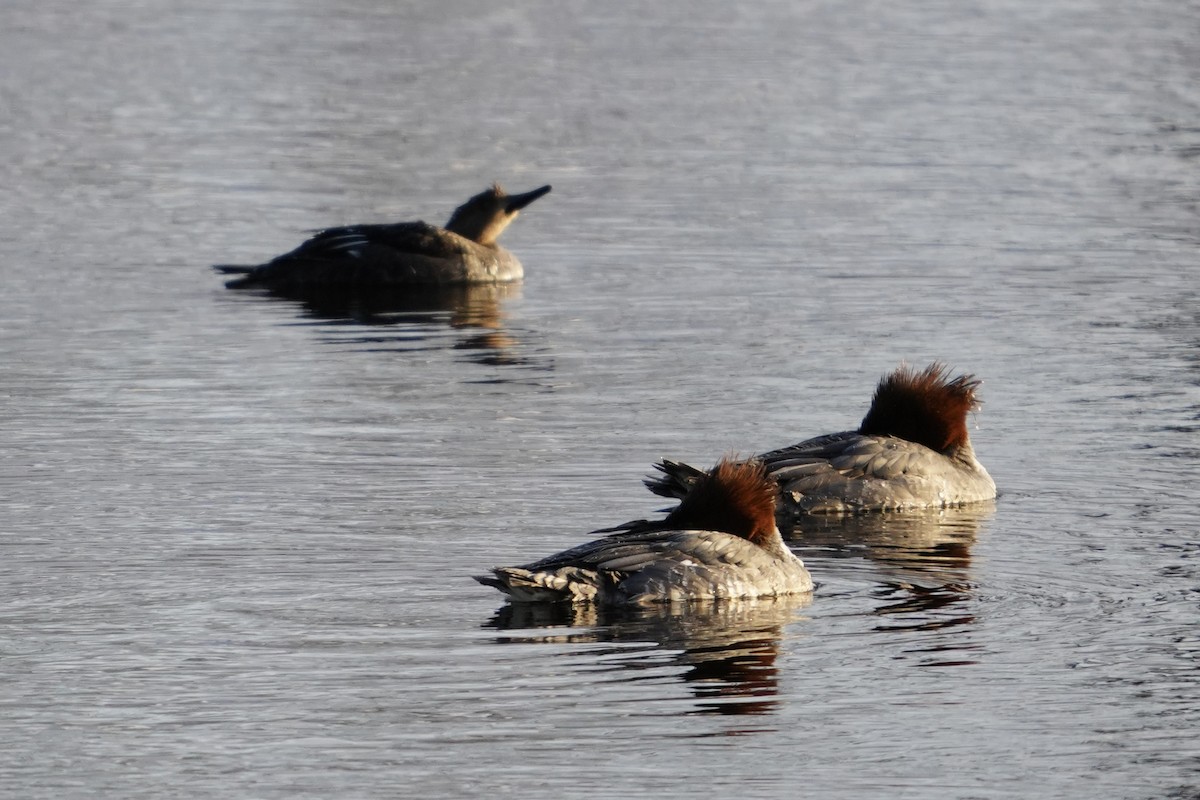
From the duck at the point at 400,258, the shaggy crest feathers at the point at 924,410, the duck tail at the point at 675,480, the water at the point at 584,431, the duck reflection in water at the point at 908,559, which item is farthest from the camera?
the duck at the point at 400,258

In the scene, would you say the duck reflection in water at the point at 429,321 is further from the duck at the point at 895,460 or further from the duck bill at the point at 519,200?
the duck at the point at 895,460

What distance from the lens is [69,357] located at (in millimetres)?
19703

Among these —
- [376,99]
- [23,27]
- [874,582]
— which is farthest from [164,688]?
[23,27]

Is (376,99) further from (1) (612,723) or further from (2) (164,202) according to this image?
(1) (612,723)

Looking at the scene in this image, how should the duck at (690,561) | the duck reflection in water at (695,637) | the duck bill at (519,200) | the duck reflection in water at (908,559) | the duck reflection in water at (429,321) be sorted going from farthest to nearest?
1. the duck bill at (519,200)
2. the duck reflection in water at (429,321)
3. the duck reflection in water at (908,559)
4. the duck at (690,561)
5. the duck reflection in water at (695,637)

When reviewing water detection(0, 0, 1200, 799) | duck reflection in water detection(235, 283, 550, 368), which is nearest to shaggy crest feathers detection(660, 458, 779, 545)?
water detection(0, 0, 1200, 799)

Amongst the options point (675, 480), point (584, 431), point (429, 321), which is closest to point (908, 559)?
point (675, 480)

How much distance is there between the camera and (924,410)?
16.0 metres

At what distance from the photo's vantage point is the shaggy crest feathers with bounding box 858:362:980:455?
624 inches

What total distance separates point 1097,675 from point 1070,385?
8042 mm

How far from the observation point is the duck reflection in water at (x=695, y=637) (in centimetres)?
1080

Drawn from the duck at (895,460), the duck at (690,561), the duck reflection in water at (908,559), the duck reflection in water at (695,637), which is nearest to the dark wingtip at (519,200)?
the duck at (895,460)

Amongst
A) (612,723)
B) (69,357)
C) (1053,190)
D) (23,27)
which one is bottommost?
(612,723)

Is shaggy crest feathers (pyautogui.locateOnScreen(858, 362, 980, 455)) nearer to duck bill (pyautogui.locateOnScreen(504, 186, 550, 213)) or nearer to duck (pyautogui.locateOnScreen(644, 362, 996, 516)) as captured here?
duck (pyautogui.locateOnScreen(644, 362, 996, 516))
